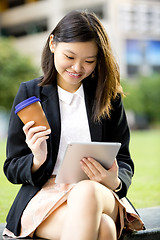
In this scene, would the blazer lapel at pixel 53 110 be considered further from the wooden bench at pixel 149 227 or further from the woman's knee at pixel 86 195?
the wooden bench at pixel 149 227

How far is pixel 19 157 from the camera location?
1315 millimetres

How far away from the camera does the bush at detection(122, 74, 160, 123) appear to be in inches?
846

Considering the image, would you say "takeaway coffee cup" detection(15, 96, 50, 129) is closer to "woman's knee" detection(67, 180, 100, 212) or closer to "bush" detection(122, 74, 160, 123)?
"woman's knee" detection(67, 180, 100, 212)

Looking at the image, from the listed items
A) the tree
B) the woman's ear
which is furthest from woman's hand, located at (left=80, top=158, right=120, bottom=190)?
the tree

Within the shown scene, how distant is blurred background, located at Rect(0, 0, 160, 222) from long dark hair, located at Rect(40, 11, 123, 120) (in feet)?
56.2

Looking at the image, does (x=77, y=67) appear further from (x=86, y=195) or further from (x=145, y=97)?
(x=145, y=97)

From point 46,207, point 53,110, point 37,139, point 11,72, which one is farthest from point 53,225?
point 11,72

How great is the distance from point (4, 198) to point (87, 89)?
1.25 meters

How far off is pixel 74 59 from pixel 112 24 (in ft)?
72.5

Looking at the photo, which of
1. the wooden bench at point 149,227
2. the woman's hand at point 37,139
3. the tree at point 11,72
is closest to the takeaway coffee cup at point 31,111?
the woman's hand at point 37,139

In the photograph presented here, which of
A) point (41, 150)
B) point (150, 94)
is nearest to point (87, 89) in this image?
point (41, 150)

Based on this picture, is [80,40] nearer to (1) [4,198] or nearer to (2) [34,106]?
(2) [34,106]

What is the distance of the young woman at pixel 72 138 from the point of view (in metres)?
1.13

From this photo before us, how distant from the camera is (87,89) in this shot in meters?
1.46
